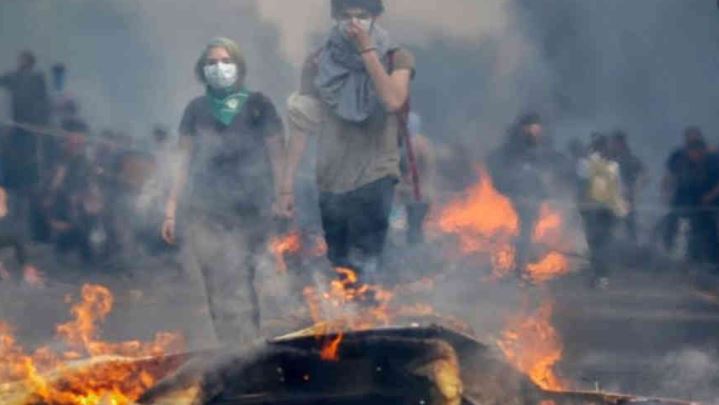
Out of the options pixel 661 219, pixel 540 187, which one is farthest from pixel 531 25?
pixel 540 187

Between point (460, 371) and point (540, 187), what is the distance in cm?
733

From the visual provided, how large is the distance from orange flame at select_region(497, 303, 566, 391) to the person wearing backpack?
0.94 metres

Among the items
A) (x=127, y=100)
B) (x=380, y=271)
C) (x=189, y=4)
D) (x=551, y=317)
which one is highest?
(x=189, y=4)

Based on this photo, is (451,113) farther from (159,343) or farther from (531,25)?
(159,343)

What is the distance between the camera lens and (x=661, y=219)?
48.6ft

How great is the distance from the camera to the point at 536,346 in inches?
313

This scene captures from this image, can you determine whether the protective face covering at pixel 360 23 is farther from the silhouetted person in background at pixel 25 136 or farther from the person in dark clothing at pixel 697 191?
the silhouetted person in background at pixel 25 136

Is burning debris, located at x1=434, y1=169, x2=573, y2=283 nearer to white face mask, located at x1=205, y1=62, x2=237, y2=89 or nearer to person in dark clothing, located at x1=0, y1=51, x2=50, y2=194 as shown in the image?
person in dark clothing, located at x1=0, y1=51, x2=50, y2=194

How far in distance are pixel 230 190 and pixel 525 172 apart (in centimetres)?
531


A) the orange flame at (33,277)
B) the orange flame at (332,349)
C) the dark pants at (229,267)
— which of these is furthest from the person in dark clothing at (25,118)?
the orange flame at (332,349)

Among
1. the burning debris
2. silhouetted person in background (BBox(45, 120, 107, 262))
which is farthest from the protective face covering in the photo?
silhouetted person in background (BBox(45, 120, 107, 262))

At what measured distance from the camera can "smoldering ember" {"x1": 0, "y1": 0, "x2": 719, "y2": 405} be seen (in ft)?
17.5

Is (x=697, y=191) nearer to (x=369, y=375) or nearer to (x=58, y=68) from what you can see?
(x=58, y=68)

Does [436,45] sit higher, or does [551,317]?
[436,45]
